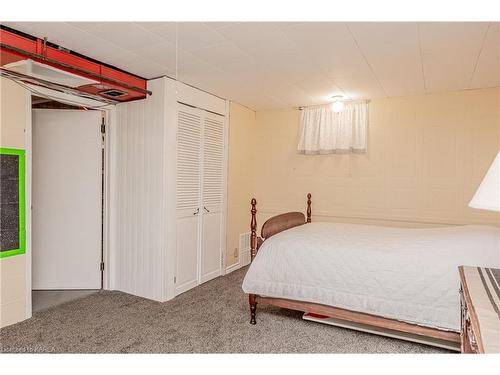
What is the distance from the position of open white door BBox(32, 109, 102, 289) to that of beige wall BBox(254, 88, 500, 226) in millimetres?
2466

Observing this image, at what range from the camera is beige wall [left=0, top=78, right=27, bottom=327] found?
2.69 m

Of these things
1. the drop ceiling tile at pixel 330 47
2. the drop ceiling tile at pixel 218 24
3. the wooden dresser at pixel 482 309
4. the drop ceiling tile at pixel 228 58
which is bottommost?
the wooden dresser at pixel 482 309

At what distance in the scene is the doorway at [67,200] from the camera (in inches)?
144

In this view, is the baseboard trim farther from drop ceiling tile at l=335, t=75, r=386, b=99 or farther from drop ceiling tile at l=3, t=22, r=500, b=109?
drop ceiling tile at l=335, t=75, r=386, b=99

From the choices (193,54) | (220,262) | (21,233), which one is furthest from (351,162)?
(21,233)

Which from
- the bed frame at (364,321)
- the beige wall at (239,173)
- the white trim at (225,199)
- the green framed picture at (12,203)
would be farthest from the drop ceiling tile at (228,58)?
the green framed picture at (12,203)

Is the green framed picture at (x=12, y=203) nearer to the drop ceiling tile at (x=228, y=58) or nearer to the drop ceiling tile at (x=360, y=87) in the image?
the drop ceiling tile at (x=228, y=58)

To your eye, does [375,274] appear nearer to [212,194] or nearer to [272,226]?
[272,226]

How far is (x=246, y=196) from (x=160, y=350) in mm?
2765

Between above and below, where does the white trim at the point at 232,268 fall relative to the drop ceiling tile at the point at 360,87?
below

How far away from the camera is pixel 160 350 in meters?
2.46

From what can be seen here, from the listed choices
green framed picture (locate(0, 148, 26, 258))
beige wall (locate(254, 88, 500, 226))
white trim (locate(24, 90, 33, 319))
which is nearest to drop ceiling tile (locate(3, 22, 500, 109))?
beige wall (locate(254, 88, 500, 226))

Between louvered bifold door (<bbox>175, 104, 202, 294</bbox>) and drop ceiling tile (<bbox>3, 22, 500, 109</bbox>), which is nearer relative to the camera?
drop ceiling tile (<bbox>3, 22, 500, 109</bbox>)

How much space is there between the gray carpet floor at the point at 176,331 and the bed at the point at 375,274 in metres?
0.15
